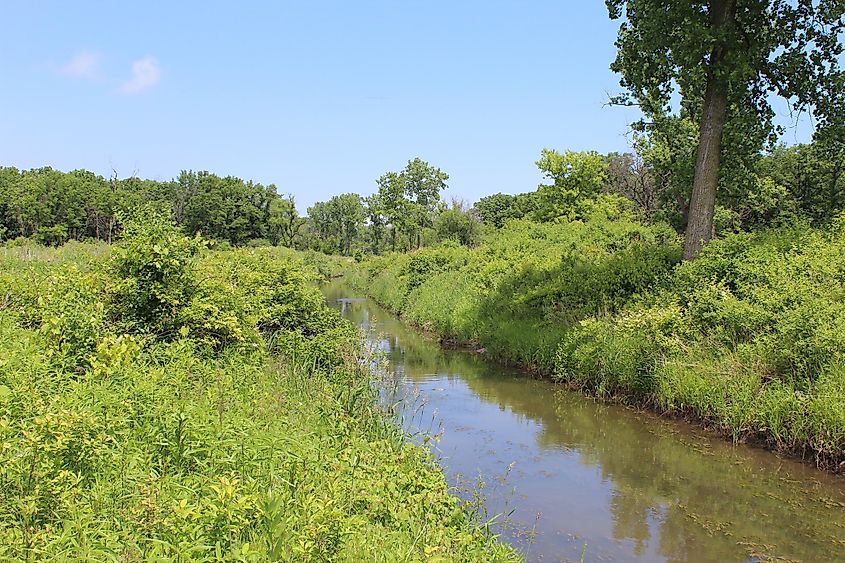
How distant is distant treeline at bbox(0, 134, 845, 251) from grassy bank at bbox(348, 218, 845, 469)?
2.85 m

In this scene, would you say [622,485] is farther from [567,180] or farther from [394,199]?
[394,199]

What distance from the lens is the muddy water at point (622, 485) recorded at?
721 centimetres

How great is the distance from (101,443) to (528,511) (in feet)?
17.2

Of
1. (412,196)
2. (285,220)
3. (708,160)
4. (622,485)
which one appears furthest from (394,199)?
(622,485)

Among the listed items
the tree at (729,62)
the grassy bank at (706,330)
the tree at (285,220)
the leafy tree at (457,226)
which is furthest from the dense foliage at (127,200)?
the tree at (729,62)

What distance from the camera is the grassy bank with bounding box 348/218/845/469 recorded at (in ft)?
32.8

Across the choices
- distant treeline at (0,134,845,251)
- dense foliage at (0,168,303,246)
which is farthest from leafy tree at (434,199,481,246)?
dense foliage at (0,168,303,246)

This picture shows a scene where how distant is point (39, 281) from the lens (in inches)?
428

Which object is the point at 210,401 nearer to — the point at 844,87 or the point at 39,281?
the point at 39,281

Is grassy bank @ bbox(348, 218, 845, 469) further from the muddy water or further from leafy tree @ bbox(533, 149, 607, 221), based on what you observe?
leafy tree @ bbox(533, 149, 607, 221)

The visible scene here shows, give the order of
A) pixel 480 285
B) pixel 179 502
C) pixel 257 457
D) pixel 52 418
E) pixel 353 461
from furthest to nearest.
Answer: pixel 480 285 < pixel 353 461 < pixel 257 457 < pixel 52 418 < pixel 179 502

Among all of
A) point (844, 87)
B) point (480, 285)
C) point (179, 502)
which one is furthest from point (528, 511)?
point (480, 285)

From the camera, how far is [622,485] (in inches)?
360

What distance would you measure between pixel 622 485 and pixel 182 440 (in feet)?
21.0
